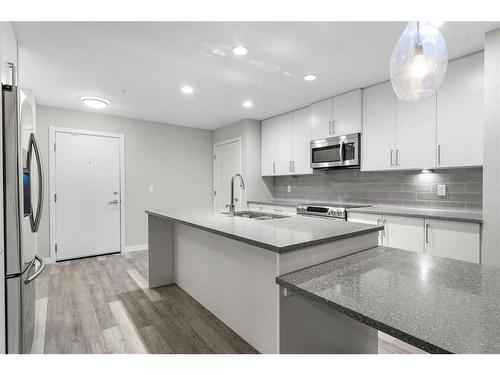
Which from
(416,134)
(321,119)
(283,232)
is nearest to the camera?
(283,232)

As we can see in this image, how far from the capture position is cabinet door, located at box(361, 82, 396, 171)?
3.07 meters

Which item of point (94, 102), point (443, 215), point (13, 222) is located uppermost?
point (94, 102)

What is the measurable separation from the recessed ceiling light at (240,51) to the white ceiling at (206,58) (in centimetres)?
6

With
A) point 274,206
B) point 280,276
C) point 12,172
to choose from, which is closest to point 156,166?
point 274,206

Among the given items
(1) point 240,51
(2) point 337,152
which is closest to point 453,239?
(2) point 337,152

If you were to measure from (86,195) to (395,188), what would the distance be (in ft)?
14.7

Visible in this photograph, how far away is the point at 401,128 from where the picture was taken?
117 inches

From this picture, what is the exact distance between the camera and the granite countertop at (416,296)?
71 centimetres

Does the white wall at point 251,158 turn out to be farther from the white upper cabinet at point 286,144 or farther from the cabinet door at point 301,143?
the cabinet door at point 301,143

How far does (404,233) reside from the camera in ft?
8.90

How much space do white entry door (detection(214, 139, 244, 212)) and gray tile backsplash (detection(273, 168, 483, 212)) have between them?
962mm

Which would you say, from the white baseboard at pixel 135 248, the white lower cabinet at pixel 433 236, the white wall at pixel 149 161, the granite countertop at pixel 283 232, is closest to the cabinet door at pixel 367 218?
the white lower cabinet at pixel 433 236

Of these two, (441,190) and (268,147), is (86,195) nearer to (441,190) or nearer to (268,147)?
(268,147)
